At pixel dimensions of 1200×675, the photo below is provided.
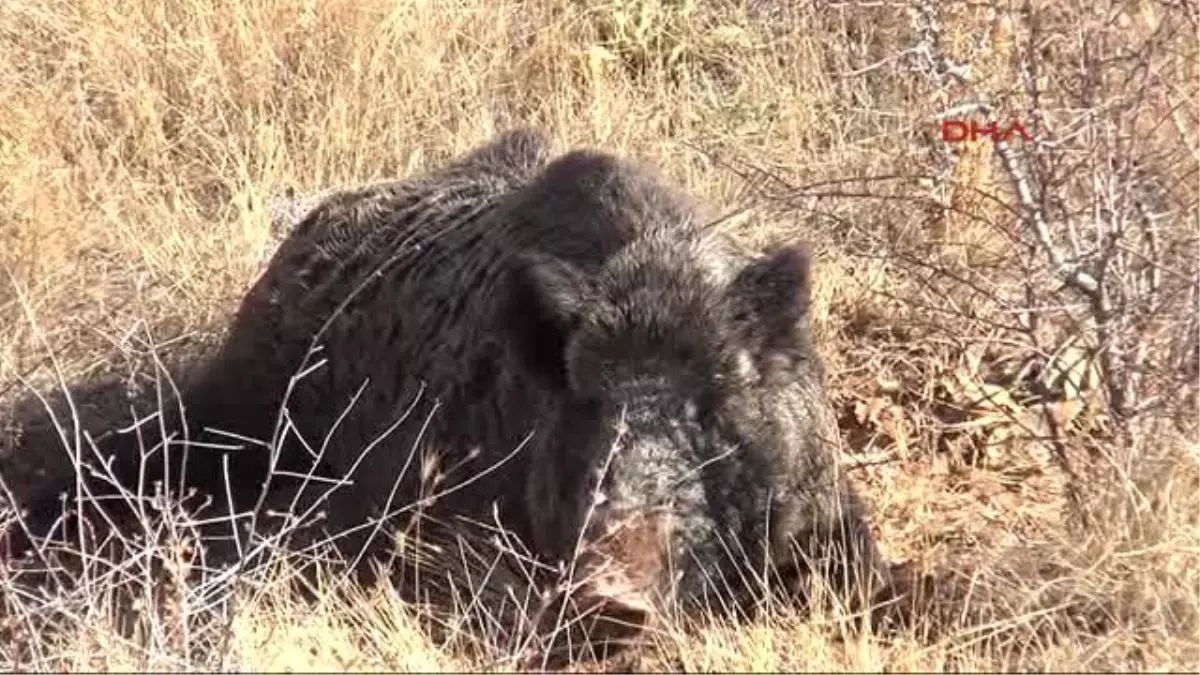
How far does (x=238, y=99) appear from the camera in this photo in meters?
9.15

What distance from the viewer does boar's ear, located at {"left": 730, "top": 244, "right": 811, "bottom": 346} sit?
18.2ft

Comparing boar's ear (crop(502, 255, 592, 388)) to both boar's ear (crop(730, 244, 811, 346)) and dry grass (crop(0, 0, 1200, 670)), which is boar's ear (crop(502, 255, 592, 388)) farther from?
dry grass (crop(0, 0, 1200, 670))

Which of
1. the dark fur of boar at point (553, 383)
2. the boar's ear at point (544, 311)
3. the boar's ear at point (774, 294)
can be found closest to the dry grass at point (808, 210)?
the dark fur of boar at point (553, 383)

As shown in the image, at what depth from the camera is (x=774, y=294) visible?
219 inches

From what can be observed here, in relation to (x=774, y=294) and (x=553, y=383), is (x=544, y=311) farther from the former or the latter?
(x=774, y=294)

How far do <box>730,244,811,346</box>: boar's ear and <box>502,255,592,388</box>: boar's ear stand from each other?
1.45 feet

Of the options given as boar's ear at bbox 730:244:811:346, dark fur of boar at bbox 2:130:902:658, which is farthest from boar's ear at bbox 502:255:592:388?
boar's ear at bbox 730:244:811:346

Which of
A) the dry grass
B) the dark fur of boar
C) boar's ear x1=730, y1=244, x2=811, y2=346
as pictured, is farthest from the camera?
boar's ear x1=730, y1=244, x2=811, y2=346

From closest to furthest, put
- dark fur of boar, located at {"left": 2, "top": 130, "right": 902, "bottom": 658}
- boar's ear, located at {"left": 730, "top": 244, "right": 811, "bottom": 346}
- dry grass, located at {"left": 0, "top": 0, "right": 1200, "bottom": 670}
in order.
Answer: dry grass, located at {"left": 0, "top": 0, "right": 1200, "bottom": 670} < dark fur of boar, located at {"left": 2, "top": 130, "right": 902, "bottom": 658} < boar's ear, located at {"left": 730, "top": 244, "right": 811, "bottom": 346}

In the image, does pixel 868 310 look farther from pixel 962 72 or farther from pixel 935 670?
pixel 935 670

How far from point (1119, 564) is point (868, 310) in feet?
8.20

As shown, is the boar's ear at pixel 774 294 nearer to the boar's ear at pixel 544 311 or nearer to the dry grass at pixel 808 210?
the boar's ear at pixel 544 311

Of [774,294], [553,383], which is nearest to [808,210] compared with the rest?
[774,294]

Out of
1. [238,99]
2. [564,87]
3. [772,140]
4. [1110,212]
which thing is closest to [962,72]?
[1110,212]
